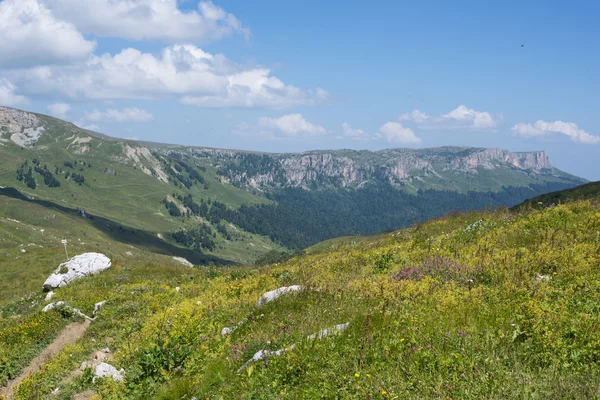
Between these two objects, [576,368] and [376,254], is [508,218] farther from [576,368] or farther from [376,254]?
[576,368]

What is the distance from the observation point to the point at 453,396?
515 cm

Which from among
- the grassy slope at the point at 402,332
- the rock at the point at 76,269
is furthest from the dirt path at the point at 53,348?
the rock at the point at 76,269

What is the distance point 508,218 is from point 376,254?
7.13m

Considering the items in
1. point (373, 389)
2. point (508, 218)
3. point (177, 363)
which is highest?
point (508, 218)

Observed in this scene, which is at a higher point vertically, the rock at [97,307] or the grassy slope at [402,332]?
the grassy slope at [402,332]

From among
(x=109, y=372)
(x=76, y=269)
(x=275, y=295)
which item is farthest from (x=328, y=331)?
(x=76, y=269)

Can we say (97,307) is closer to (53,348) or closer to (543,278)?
(53,348)

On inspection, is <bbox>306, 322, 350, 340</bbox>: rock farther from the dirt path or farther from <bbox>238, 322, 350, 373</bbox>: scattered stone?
the dirt path

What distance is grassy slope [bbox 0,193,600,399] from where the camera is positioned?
223 inches

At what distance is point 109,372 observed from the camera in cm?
984

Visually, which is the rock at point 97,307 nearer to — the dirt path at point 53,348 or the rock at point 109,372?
the dirt path at point 53,348

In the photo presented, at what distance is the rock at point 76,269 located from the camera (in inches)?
1085

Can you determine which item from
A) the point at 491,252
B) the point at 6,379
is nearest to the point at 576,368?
the point at 491,252

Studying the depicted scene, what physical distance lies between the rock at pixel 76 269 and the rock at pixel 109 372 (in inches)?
806
